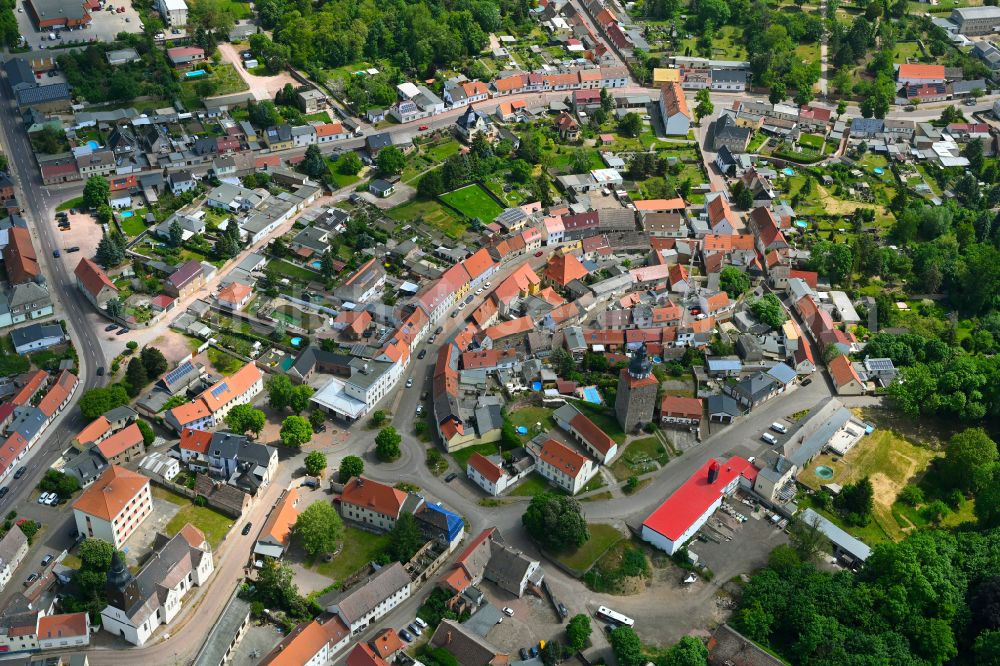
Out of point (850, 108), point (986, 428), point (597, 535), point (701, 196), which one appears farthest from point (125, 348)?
point (850, 108)

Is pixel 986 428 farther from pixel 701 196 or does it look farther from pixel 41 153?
pixel 41 153

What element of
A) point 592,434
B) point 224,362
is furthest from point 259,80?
point 592,434

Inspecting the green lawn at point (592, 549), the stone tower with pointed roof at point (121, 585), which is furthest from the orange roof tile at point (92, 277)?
the green lawn at point (592, 549)

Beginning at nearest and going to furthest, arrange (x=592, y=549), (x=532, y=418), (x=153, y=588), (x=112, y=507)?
(x=153, y=588) < (x=112, y=507) < (x=592, y=549) < (x=532, y=418)

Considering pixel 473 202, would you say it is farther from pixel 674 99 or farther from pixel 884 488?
pixel 884 488

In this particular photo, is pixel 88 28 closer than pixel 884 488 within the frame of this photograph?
No

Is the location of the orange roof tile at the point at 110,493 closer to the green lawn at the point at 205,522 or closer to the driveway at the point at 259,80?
the green lawn at the point at 205,522

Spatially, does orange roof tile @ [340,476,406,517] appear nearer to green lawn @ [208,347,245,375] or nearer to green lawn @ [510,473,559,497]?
green lawn @ [510,473,559,497]

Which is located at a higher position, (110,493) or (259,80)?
(259,80)
